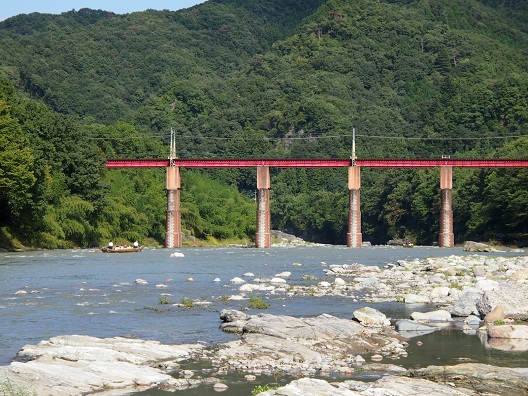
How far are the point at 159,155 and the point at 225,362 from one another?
5468 inches

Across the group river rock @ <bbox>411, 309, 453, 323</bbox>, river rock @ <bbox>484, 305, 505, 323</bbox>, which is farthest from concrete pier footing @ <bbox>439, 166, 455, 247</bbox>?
river rock @ <bbox>484, 305, 505, 323</bbox>

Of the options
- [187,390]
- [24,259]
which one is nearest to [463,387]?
[187,390]

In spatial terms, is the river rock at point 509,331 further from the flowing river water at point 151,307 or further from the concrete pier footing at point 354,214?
the concrete pier footing at point 354,214

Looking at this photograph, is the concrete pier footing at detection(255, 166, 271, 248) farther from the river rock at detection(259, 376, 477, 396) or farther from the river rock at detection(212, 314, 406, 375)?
the river rock at detection(259, 376, 477, 396)

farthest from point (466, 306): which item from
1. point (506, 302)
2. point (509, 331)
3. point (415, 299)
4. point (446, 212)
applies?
point (446, 212)

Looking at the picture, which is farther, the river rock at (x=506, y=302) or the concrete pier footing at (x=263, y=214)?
the concrete pier footing at (x=263, y=214)

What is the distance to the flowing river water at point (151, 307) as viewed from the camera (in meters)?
32.6

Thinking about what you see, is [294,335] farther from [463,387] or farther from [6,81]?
[6,81]

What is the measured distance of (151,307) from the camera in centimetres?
4391

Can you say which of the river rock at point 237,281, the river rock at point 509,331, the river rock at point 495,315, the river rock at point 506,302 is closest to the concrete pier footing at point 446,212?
the river rock at point 237,281

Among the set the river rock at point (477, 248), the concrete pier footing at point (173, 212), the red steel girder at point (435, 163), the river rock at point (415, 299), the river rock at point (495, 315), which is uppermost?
the red steel girder at point (435, 163)

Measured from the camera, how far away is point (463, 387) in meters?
26.3

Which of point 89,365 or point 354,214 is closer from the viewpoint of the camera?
point 89,365

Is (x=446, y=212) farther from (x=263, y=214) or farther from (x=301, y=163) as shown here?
(x=263, y=214)
